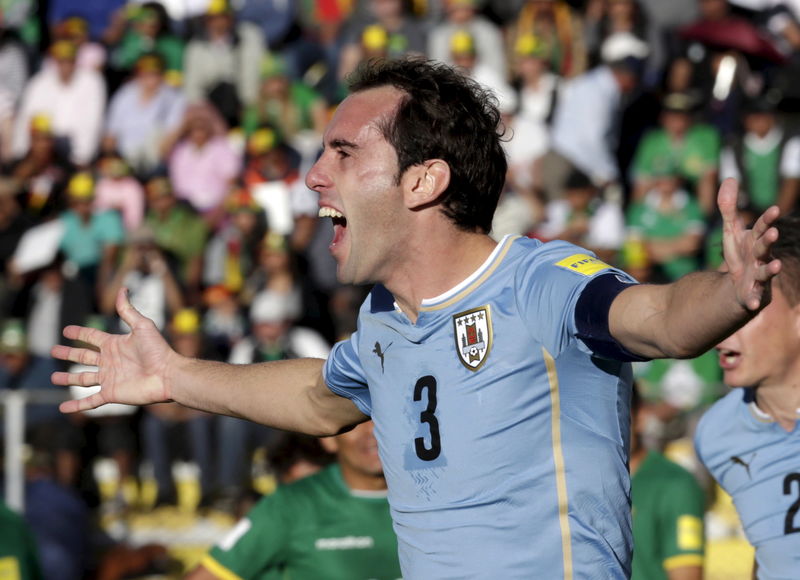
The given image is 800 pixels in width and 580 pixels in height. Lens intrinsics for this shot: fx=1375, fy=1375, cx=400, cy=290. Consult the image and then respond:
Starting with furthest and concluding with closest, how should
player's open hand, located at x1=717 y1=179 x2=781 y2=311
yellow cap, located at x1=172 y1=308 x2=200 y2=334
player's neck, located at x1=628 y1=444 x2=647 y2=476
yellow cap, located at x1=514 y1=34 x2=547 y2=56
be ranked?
1. yellow cap, located at x1=514 y1=34 x2=547 y2=56
2. yellow cap, located at x1=172 y1=308 x2=200 y2=334
3. player's neck, located at x1=628 y1=444 x2=647 y2=476
4. player's open hand, located at x1=717 y1=179 x2=781 y2=311

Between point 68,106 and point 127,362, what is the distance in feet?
32.6

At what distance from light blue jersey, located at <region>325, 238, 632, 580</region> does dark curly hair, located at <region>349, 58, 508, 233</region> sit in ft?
0.80

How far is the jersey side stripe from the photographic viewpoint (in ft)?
10.6

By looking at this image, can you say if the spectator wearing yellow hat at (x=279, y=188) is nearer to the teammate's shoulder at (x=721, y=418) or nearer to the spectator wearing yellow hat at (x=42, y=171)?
the spectator wearing yellow hat at (x=42, y=171)

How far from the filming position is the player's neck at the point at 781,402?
15.0 ft

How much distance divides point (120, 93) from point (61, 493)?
571cm

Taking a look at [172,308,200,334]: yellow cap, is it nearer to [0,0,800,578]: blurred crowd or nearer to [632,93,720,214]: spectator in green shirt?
[0,0,800,578]: blurred crowd

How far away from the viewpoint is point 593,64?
512 inches

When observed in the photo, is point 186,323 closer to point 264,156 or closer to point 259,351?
point 259,351

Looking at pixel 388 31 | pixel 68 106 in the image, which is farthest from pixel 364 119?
pixel 68 106

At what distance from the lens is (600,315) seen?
2.99m

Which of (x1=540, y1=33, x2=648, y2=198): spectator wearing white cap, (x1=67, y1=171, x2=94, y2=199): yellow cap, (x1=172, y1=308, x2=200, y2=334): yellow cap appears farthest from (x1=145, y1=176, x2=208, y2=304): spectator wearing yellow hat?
(x1=540, y1=33, x2=648, y2=198): spectator wearing white cap

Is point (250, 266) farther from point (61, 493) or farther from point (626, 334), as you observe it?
point (626, 334)

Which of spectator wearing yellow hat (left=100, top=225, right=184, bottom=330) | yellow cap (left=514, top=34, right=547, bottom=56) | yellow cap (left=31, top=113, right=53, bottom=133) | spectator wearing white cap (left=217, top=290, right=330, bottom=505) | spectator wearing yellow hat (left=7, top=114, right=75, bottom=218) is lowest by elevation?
spectator wearing white cap (left=217, top=290, right=330, bottom=505)
